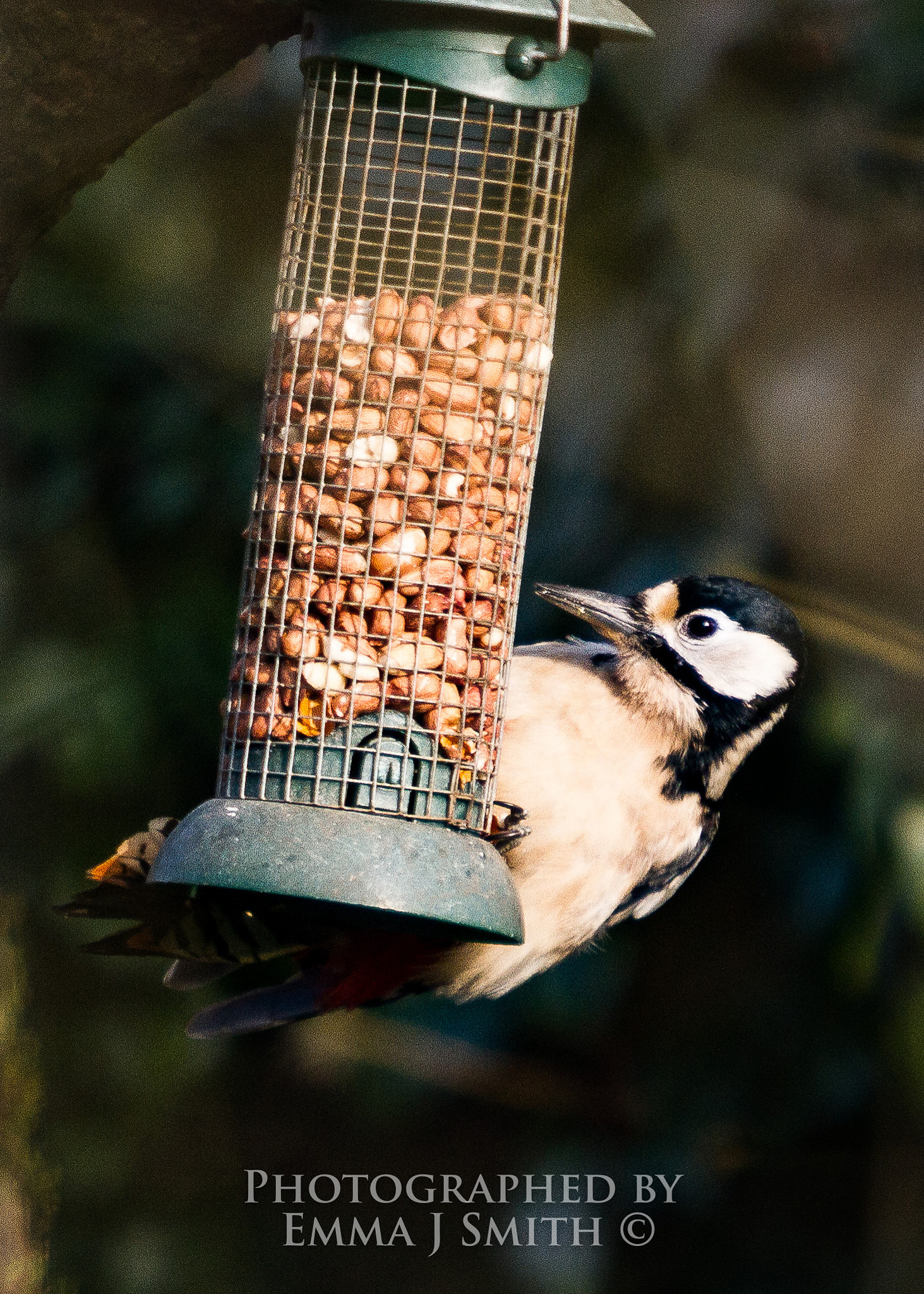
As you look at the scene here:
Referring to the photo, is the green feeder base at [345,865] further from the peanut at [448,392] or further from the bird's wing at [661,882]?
the bird's wing at [661,882]

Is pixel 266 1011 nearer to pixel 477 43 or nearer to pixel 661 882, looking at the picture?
pixel 661 882

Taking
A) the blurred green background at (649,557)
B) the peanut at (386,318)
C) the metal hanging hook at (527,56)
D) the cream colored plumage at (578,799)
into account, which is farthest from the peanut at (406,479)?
the blurred green background at (649,557)

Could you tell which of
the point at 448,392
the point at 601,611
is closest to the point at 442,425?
the point at 448,392

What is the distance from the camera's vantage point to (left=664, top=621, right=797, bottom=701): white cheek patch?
12.0 feet

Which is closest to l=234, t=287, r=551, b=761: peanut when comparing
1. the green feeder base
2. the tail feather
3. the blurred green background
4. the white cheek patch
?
the green feeder base

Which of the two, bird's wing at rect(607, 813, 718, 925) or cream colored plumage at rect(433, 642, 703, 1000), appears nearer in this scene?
cream colored plumage at rect(433, 642, 703, 1000)

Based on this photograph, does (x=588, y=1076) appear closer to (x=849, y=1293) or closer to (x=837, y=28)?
(x=849, y=1293)

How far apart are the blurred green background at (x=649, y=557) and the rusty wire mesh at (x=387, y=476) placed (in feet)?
6.55

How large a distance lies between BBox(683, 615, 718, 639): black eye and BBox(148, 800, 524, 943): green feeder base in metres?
1.10

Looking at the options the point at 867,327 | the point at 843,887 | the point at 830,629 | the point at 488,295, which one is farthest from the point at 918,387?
the point at 488,295

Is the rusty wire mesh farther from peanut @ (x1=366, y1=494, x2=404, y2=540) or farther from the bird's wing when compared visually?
the bird's wing

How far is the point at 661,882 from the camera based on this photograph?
155 inches

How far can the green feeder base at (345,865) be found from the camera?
100 inches

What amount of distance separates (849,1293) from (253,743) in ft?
13.6
